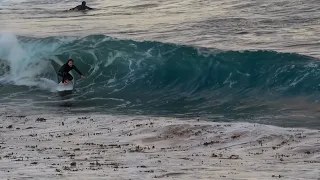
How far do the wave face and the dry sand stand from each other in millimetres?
2830

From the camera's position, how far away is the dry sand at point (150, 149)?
8945 millimetres

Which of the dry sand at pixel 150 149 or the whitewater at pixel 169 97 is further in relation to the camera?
the whitewater at pixel 169 97

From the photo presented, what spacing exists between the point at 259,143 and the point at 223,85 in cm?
874

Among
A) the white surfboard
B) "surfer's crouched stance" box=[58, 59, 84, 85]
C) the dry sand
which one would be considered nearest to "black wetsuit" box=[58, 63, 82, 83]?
"surfer's crouched stance" box=[58, 59, 84, 85]

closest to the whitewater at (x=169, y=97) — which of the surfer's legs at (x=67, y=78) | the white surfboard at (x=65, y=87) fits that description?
the white surfboard at (x=65, y=87)

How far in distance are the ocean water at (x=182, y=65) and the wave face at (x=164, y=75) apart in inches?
1.3

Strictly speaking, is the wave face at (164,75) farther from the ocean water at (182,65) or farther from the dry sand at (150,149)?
the dry sand at (150,149)

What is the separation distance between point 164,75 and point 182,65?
100 cm

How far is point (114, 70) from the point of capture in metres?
24.1

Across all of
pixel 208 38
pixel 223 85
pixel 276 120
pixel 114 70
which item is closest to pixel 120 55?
pixel 114 70

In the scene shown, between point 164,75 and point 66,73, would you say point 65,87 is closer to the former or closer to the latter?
point 66,73

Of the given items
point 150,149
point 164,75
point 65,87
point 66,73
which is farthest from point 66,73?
point 150,149

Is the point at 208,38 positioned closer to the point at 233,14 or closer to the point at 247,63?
the point at 247,63

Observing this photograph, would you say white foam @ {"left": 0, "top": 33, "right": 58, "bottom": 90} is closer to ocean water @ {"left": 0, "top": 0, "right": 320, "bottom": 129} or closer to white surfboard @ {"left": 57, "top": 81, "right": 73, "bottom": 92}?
ocean water @ {"left": 0, "top": 0, "right": 320, "bottom": 129}
